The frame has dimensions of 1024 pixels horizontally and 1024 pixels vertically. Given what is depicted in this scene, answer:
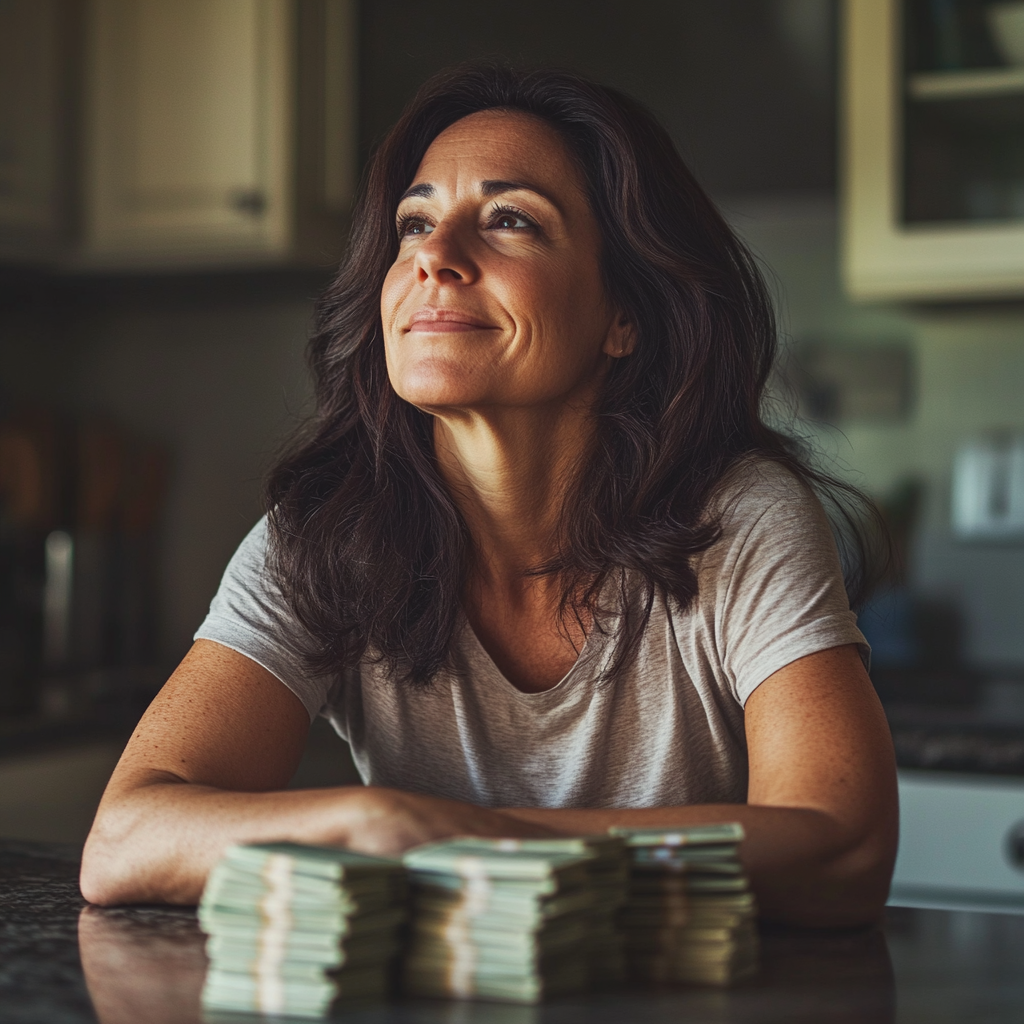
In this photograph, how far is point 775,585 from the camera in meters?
1.17

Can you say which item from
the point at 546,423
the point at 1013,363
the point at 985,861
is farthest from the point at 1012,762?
the point at 546,423

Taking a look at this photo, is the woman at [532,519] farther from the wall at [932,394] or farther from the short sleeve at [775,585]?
the wall at [932,394]

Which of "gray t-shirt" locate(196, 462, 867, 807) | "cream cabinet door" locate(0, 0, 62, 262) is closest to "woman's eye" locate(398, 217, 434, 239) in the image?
"gray t-shirt" locate(196, 462, 867, 807)

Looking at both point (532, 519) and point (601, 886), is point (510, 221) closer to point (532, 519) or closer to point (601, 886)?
point (532, 519)

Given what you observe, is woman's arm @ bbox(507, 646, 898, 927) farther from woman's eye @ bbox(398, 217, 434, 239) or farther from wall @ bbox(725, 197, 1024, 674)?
wall @ bbox(725, 197, 1024, 674)

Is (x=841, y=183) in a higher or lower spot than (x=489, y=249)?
higher

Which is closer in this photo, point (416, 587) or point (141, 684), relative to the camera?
point (416, 587)

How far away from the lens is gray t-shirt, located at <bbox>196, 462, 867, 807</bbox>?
121 centimetres

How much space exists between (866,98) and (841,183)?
27cm

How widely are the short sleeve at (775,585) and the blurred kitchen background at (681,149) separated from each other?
125cm

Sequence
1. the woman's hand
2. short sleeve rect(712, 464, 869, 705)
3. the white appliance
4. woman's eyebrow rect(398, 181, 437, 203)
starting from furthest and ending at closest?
the white appliance → woman's eyebrow rect(398, 181, 437, 203) → short sleeve rect(712, 464, 869, 705) → the woman's hand

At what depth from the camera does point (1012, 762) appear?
2125 millimetres

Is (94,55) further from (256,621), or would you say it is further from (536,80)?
(256,621)

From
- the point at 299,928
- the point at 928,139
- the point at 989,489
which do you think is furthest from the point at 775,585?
the point at 989,489
